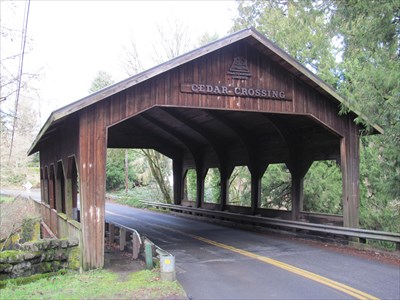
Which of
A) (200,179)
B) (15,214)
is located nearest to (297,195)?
(200,179)

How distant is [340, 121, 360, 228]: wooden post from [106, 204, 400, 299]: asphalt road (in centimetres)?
186

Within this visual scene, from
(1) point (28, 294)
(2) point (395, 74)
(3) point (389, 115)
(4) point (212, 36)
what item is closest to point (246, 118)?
(3) point (389, 115)

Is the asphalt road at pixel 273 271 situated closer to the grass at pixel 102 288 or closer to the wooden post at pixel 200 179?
the grass at pixel 102 288

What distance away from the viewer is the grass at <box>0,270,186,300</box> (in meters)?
6.99

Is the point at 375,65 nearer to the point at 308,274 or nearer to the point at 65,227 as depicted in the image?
the point at 308,274

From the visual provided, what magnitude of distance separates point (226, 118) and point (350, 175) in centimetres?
561

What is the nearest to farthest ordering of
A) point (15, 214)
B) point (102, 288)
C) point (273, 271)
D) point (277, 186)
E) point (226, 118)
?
point (102, 288) → point (273, 271) → point (226, 118) → point (277, 186) → point (15, 214)

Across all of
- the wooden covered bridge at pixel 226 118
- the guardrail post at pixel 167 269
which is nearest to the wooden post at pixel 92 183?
the wooden covered bridge at pixel 226 118

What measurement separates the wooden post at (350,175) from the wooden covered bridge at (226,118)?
1.2 inches

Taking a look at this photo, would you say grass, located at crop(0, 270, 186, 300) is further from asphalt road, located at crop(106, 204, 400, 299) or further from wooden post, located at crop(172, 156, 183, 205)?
wooden post, located at crop(172, 156, 183, 205)

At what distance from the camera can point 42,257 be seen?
417 inches

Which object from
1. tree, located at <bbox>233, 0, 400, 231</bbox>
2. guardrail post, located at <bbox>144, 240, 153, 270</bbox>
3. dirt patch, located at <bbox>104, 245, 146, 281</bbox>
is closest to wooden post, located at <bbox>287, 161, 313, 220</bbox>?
tree, located at <bbox>233, 0, 400, 231</bbox>

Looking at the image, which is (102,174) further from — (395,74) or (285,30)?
(285,30)

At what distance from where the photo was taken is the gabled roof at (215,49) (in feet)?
31.2
